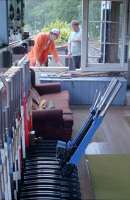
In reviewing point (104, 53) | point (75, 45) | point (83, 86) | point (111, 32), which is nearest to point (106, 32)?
point (111, 32)

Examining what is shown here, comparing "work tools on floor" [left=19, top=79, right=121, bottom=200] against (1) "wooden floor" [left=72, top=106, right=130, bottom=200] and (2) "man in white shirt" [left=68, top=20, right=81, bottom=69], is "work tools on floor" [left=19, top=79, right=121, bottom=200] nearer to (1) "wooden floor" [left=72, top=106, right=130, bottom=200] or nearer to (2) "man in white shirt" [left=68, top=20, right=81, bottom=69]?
(1) "wooden floor" [left=72, top=106, right=130, bottom=200]

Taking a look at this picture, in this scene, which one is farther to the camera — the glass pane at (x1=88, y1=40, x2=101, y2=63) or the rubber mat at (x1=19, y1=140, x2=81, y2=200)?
the glass pane at (x1=88, y1=40, x2=101, y2=63)

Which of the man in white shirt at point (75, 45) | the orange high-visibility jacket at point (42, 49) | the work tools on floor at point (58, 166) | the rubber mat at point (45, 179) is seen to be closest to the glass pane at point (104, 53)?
the man in white shirt at point (75, 45)

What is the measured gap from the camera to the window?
6230 millimetres

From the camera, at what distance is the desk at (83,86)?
19.6ft

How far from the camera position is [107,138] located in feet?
15.0

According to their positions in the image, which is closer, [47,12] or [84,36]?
[84,36]

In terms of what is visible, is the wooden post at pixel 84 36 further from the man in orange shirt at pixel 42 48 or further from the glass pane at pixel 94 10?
the man in orange shirt at pixel 42 48

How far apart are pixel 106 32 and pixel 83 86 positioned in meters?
1.15

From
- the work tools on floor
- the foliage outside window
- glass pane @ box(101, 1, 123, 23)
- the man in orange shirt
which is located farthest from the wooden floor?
the foliage outside window

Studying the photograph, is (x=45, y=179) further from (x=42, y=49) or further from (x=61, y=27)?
(x=61, y=27)

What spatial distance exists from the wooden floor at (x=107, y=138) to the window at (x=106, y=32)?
1.07 m

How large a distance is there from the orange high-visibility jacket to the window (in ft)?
2.33

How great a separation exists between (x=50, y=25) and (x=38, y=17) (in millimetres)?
334
